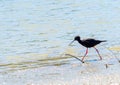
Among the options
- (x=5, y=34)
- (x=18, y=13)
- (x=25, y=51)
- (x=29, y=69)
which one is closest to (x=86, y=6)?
(x=18, y=13)

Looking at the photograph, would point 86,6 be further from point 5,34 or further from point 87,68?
point 87,68

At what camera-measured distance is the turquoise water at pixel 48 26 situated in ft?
45.7

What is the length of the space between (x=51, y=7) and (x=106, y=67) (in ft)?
41.3

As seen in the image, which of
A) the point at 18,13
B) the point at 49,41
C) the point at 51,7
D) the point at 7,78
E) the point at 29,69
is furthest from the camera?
the point at 51,7

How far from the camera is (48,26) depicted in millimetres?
18438

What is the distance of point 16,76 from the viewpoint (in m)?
11.0

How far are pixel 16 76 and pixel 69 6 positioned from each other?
42.7ft

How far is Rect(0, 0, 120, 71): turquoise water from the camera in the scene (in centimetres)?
1393

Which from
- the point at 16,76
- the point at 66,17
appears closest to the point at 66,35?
the point at 66,17

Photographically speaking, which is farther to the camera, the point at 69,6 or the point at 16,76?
the point at 69,6

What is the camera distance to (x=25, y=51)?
14180mm

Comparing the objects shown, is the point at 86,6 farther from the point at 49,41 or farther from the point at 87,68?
the point at 87,68

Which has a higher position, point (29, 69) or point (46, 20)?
point (29, 69)

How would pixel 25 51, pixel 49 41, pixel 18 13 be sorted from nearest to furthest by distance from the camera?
pixel 25 51
pixel 49 41
pixel 18 13
